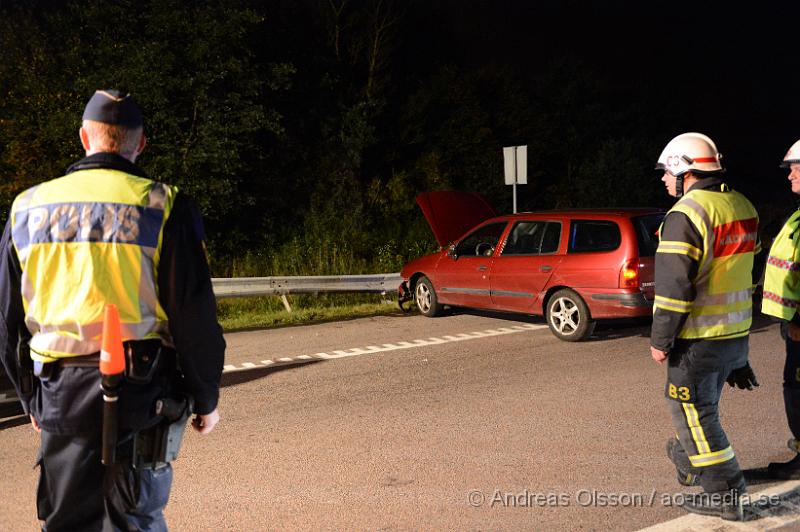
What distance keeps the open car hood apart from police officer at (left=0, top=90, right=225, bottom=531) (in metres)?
9.33

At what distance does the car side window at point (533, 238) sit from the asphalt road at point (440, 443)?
1576mm

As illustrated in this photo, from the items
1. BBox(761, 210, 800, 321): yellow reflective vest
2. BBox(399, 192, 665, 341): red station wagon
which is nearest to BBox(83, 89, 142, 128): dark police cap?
BBox(761, 210, 800, 321): yellow reflective vest

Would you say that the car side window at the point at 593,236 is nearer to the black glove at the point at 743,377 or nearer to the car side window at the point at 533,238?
the car side window at the point at 533,238

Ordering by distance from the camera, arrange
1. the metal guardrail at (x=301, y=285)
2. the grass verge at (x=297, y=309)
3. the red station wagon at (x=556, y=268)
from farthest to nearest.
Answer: the metal guardrail at (x=301, y=285)
the grass verge at (x=297, y=309)
the red station wagon at (x=556, y=268)

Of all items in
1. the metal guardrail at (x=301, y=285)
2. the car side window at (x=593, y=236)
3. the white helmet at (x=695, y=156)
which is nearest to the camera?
the white helmet at (x=695, y=156)

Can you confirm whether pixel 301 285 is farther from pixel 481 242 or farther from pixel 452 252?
pixel 481 242

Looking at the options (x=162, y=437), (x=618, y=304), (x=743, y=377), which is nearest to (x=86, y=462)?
(x=162, y=437)

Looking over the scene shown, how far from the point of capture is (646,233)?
9008 millimetres

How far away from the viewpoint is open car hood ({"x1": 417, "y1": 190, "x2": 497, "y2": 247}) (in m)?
12.0

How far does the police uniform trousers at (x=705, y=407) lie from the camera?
388 cm

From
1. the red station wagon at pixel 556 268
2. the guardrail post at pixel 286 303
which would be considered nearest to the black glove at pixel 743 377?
the red station wagon at pixel 556 268

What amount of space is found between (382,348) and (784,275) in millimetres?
5310

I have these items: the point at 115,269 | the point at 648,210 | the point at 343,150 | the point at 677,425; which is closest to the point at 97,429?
the point at 115,269

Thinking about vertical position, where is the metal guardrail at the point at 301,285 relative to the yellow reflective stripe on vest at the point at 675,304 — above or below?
below
